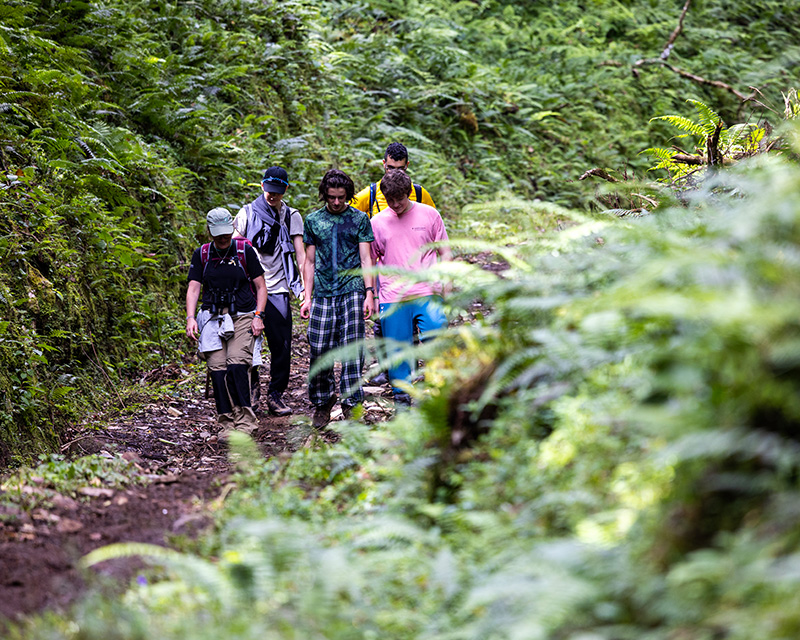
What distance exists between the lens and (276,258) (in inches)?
326

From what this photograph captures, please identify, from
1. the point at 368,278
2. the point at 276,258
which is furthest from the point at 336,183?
the point at 276,258

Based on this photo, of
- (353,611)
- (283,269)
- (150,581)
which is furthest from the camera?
(283,269)

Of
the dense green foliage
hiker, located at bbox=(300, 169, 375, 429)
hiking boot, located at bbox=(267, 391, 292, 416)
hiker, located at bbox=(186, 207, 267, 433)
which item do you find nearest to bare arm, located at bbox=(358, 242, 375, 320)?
hiker, located at bbox=(300, 169, 375, 429)

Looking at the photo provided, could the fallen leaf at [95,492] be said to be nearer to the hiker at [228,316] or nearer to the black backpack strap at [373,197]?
the hiker at [228,316]

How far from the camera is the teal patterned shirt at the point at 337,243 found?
7.27 m

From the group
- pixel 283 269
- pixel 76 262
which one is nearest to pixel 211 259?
pixel 283 269

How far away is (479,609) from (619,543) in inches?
23.5

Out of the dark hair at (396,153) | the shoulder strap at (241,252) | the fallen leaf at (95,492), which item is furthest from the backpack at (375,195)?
the fallen leaf at (95,492)

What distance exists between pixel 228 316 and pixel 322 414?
133 cm

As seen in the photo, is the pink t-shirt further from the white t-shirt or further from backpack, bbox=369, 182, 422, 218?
the white t-shirt

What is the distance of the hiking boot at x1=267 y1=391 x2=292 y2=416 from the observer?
8.38m

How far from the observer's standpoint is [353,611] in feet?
9.45

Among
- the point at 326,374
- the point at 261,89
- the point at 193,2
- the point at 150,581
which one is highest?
the point at 193,2

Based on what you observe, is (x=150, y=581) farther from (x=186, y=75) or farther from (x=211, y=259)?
(x=186, y=75)
